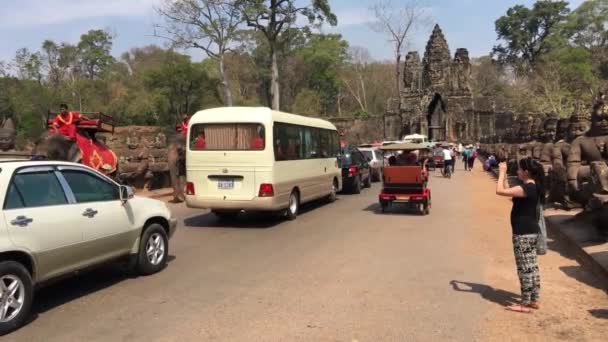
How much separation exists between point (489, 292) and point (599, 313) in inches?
47.2

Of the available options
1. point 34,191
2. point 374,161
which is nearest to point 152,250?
point 34,191

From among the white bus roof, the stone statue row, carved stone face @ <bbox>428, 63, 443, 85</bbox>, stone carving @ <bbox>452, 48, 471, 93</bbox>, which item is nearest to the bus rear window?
the white bus roof

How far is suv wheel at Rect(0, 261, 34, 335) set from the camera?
15.9 ft

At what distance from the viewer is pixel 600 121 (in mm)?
11039

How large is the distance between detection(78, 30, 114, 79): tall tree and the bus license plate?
59.8 m

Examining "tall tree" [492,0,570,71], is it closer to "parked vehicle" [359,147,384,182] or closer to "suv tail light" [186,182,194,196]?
"parked vehicle" [359,147,384,182]

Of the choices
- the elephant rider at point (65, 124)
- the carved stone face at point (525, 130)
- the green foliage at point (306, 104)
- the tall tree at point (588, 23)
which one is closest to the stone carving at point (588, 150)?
the elephant rider at point (65, 124)

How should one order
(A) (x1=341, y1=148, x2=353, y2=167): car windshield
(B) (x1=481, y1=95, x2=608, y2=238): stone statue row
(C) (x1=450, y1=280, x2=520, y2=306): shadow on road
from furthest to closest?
(A) (x1=341, y1=148, x2=353, y2=167): car windshield < (B) (x1=481, y1=95, x2=608, y2=238): stone statue row < (C) (x1=450, y1=280, x2=520, y2=306): shadow on road

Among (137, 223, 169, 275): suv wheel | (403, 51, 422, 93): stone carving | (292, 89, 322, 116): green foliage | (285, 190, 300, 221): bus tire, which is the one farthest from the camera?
(403, 51, 422, 93): stone carving

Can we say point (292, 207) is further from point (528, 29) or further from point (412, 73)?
point (528, 29)

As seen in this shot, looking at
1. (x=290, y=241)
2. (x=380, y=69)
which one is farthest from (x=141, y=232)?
(x=380, y=69)

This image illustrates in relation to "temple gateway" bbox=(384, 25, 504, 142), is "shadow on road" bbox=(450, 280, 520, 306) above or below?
below

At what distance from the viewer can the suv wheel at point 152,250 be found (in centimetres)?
694

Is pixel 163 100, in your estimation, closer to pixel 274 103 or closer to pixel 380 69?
pixel 274 103
